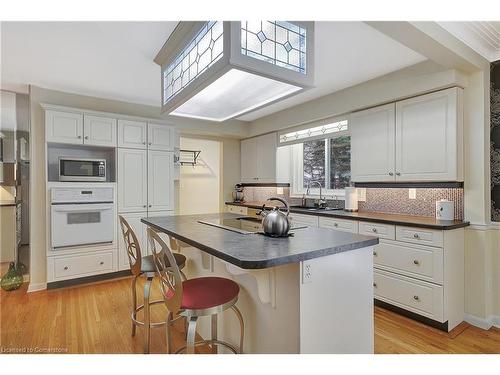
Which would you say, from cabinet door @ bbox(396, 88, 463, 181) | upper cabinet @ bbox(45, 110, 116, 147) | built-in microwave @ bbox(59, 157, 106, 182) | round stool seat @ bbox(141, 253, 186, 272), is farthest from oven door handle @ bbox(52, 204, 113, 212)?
cabinet door @ bbox(396, 88, 463, 181)

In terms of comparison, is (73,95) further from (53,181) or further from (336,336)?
(336,336)

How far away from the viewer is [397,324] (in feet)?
8.34

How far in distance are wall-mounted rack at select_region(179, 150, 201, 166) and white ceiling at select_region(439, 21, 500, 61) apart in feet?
14.2

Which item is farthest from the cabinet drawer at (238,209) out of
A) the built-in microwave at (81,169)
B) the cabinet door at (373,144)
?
the built-in microwave at (81,169)

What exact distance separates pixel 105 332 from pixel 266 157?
3446 millimetres

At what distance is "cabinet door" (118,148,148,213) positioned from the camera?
385 cm

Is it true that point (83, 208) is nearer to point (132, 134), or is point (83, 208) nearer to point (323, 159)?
point (132, 134)

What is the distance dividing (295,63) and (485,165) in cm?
206

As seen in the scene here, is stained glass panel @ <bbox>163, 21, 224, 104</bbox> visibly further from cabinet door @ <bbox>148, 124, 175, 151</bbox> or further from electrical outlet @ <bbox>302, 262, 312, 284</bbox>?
cabinet door @ <bbox>148, 124, 175, 151</bbox>

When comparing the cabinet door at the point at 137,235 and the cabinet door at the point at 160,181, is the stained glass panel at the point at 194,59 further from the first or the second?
the cabinet door at the point at 137,235
